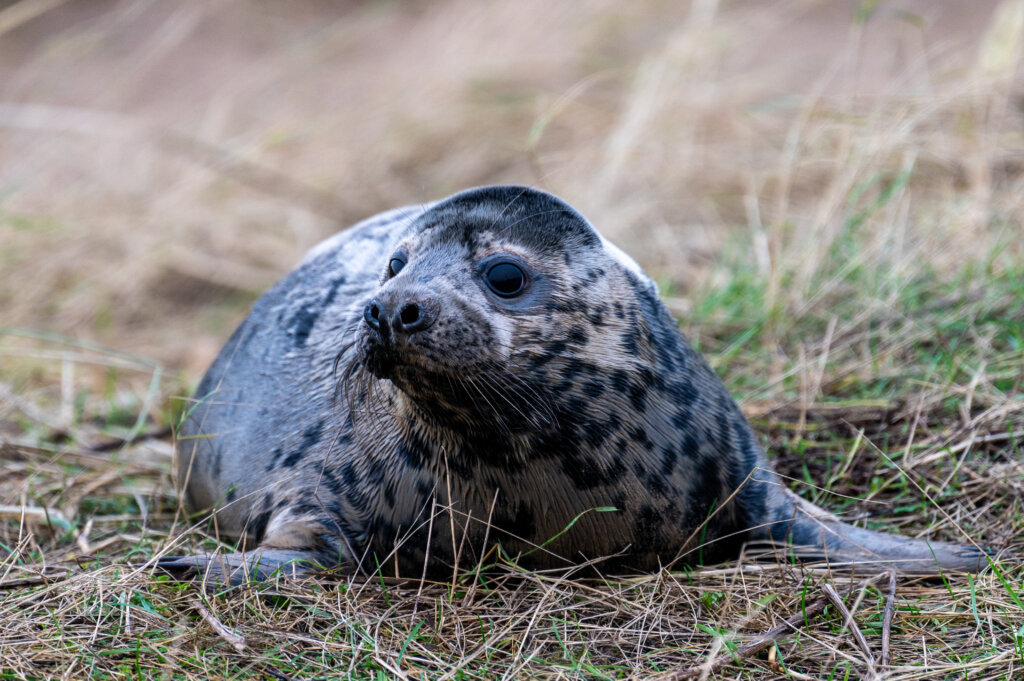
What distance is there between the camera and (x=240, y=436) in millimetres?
3350

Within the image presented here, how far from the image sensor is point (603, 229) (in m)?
6.01

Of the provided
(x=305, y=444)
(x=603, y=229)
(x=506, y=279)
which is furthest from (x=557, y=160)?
(x=506, y=279)

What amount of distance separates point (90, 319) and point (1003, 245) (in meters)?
4.75

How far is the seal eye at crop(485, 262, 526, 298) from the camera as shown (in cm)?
266

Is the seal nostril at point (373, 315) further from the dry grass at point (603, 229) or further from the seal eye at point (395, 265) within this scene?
the dry grass at point (603, 229)

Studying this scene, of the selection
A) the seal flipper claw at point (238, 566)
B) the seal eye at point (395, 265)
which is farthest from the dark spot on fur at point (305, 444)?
the seal eye at point (395, 265)

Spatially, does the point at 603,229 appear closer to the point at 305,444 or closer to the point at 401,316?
the point at 305,444

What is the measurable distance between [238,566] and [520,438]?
0.78 m

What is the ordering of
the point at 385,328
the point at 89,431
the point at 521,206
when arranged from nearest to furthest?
the point at 385,328
the point at 521,206
the point at 89,431

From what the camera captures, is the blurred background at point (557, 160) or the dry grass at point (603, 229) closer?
the dry grass at point (603, 229)

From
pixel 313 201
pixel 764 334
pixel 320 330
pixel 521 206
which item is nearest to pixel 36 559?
pixel 320 330

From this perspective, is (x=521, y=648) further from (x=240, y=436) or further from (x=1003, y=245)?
(x=1003, y=245)

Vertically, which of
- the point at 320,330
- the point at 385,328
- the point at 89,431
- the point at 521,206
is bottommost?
the point at 89,431

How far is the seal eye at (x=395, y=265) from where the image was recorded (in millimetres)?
2832
